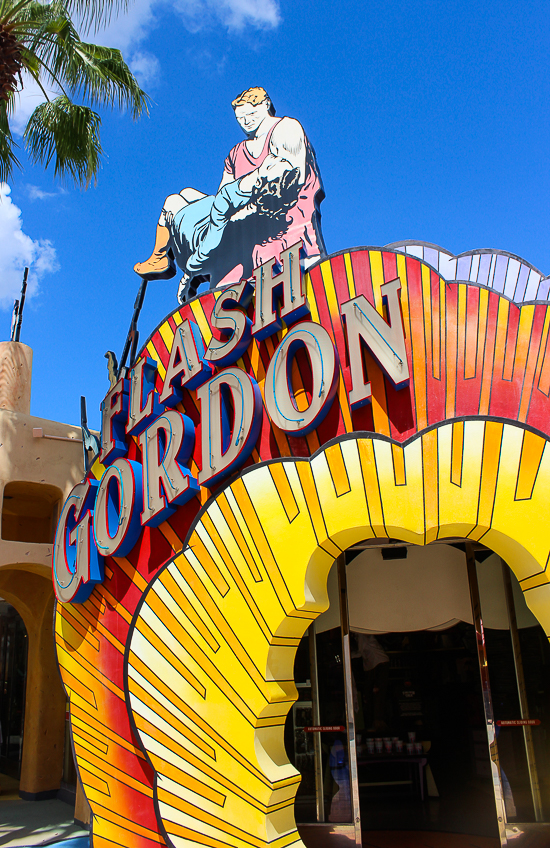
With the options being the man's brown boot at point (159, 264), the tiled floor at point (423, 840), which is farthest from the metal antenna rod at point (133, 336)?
the tiled floor at point (423, 840)

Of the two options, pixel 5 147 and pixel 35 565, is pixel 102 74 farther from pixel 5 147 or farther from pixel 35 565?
pixel 35 565

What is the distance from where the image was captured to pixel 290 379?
587 cm

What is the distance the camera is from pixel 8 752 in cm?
1545

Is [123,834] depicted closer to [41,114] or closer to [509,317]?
[509,317]

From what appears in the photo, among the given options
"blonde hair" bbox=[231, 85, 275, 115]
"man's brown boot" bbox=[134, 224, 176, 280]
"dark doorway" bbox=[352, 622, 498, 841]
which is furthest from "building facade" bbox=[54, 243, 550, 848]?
"blonde hair" bbox=[231, 85, 275, 115]

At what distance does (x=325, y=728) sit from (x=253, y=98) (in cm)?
804

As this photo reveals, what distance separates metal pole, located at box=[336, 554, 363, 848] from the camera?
6.84 m

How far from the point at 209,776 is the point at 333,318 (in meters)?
4.34

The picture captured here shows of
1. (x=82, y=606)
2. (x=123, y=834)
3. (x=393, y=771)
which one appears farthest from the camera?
(x=393, y=771)

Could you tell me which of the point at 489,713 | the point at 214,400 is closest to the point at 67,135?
the point at 214,400

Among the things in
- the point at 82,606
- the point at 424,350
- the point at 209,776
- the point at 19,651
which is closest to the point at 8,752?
the point at 19,651

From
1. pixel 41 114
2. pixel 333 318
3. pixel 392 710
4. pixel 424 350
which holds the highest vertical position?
pixel 41 114

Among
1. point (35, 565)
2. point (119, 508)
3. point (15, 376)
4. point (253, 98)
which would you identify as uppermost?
point (253, 98)

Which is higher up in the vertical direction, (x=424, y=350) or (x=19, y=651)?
(x=424, y=350)
